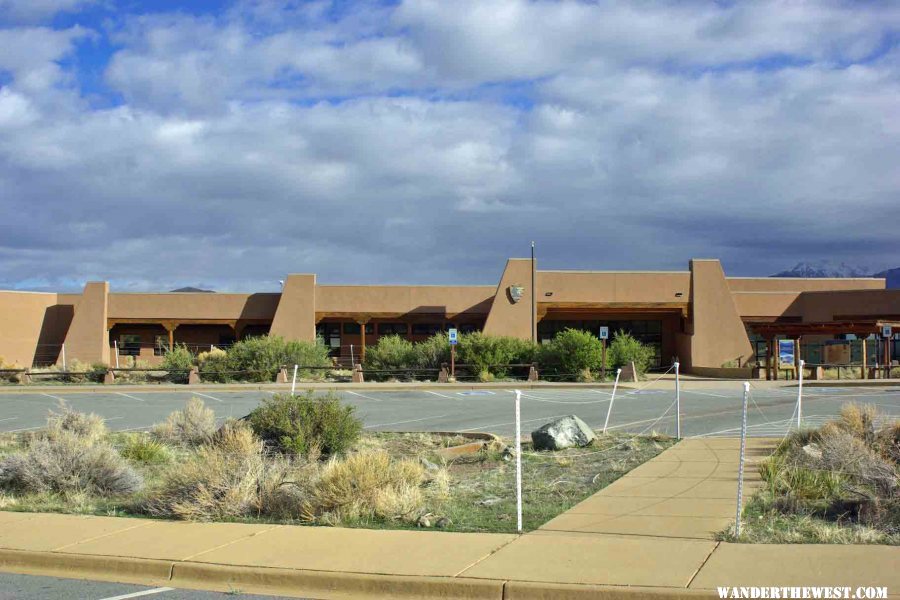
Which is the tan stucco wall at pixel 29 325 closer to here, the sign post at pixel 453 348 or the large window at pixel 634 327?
the sign post at pixel 453 348

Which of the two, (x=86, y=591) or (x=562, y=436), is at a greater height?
(x=562, y=436)

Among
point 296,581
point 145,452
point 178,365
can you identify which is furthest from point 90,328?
point 296,581

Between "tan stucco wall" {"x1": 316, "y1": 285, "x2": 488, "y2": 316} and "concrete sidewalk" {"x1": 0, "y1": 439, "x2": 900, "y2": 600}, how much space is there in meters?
37.4

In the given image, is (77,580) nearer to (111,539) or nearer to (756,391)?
(111,539)

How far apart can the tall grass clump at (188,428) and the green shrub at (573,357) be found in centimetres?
2172

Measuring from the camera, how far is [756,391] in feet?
98.2

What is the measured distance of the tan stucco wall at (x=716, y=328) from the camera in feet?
144

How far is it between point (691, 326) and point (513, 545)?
124 ft

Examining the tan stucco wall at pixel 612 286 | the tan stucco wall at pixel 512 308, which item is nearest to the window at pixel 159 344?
the tan stucco wall at pixel 512 308

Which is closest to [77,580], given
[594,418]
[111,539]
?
[111,539]

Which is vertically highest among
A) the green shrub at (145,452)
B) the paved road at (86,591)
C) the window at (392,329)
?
the window at (392,329)

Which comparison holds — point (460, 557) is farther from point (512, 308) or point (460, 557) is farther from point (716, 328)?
point (716, 328)

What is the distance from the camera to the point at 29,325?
5009 cm

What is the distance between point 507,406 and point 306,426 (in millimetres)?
11666
